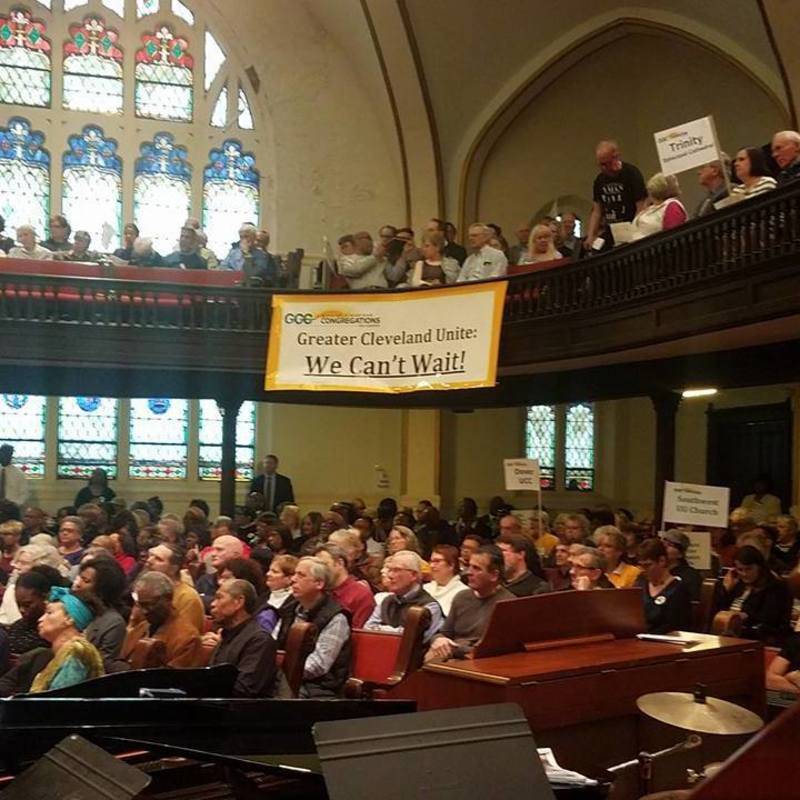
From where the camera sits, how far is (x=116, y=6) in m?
18.1

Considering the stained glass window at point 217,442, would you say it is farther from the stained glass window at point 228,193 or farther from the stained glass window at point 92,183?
the stained glass window at point 92,183

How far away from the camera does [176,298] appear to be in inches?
500

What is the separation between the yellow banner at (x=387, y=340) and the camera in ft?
33.0

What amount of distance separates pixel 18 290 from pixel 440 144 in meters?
8.13

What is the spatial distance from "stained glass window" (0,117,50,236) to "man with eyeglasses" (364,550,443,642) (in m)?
13.1

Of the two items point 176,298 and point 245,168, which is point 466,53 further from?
point 176,298

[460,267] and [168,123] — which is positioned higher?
[168,123]

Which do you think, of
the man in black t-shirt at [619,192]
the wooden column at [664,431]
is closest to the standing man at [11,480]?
the wooden column at [664,431]

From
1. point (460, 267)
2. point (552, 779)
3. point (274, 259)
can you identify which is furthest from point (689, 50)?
point (552, 779)

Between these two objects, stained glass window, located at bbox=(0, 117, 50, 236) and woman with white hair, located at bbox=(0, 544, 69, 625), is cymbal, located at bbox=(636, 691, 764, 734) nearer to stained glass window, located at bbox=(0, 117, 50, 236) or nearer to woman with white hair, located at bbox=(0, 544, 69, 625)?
woman with white hair, located at bbox=(0, 544, 69, 625)

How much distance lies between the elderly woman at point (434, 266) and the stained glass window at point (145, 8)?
8.19 metres

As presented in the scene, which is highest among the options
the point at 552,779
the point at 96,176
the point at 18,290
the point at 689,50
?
the point at 689,50

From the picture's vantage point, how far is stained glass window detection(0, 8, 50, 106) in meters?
17.7

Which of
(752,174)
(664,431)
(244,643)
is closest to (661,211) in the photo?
(752,174)
